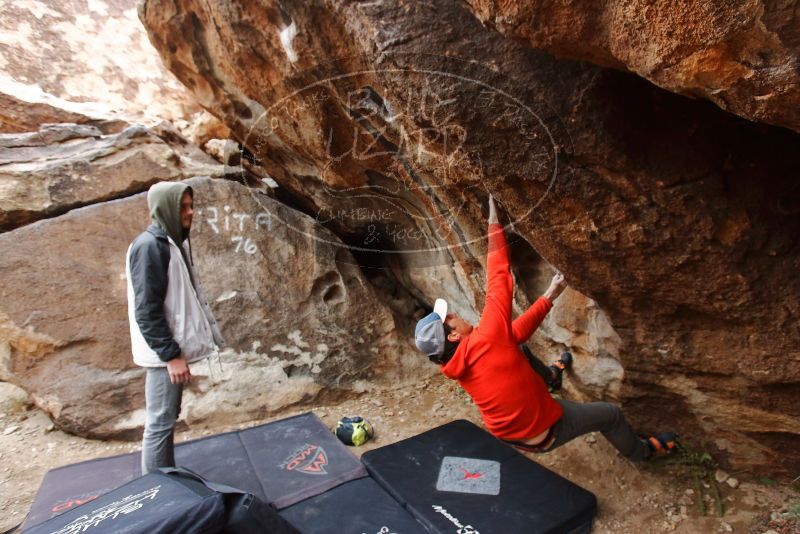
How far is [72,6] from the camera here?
1263 centimetres

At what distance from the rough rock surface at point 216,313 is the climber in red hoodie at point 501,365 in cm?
204

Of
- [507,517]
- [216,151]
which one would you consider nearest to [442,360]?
[507,517]

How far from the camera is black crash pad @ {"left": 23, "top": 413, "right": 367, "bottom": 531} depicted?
3.04 meters

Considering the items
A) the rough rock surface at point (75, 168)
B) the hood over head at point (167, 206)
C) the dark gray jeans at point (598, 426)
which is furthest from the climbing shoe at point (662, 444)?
the rough rock surface at point (75, 168)

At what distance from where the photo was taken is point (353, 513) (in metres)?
2.80

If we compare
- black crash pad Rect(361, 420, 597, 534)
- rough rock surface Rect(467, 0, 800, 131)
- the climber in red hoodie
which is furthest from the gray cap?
rough rock surface Rect(467, 0, 800, 131)

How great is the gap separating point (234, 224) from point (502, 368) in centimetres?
292

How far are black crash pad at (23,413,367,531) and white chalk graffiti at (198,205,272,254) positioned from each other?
1.60 m

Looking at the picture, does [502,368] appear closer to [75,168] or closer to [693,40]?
[693,40]

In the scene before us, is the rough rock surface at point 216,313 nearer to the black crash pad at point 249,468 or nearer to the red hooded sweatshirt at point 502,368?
the black crash pad at point 249,468

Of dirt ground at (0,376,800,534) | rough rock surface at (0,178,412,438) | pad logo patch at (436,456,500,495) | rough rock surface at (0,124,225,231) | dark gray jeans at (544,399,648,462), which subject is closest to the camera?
dirt ground at (0,376,800,534)

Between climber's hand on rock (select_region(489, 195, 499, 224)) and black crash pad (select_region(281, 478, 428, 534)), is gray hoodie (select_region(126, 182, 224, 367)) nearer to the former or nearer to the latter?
black crash pad (select_region(281, 478, 428, 534))

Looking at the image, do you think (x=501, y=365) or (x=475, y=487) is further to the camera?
(x=475, y=487)

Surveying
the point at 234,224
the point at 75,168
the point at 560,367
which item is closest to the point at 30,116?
the point at 75,168
